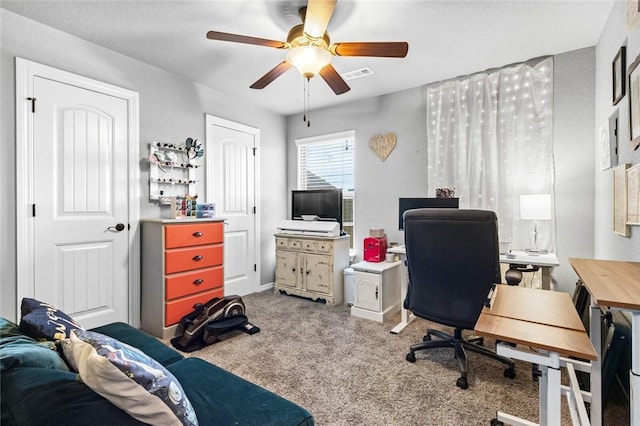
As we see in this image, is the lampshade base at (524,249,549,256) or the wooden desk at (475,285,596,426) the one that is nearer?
the wooden desk at (475,285,596,426)

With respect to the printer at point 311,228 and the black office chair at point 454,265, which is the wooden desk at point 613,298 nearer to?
the black office chair at point 454,265

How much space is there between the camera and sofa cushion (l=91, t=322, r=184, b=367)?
1.51 m

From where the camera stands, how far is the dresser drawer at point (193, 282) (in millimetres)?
2785

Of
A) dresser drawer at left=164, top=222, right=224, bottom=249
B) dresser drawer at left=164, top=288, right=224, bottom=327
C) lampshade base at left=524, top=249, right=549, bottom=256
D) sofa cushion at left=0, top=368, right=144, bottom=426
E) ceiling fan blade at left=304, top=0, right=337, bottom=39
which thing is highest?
ceiling fan blade at left=304, top=0, right=337, bottom=39

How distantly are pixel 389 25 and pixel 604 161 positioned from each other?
1957mm

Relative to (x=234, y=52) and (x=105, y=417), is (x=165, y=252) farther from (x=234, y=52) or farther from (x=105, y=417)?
(x=105, y=417)

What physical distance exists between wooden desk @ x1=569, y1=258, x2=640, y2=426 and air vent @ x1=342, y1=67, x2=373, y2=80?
99.2 inches

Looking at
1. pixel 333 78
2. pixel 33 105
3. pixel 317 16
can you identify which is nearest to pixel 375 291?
pixel 333 78

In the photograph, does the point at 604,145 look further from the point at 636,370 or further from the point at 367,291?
the point at 367,291

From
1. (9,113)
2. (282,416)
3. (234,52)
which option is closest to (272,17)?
(234,52)

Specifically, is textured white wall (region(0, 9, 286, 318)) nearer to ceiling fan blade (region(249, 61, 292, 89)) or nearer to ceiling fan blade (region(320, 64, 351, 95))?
ceiling fan blade (region(249, 61, 292, 89))

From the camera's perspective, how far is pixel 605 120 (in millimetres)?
2369

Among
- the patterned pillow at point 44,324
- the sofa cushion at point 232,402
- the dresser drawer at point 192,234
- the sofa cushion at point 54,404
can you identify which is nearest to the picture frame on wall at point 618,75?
the sofa cushion at point 232,402

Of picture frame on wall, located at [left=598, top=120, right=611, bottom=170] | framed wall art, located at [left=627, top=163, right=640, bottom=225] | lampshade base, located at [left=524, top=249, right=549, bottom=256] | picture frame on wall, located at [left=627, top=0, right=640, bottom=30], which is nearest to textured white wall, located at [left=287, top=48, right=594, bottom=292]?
lampshade base, located at [left=524, top=249, right=549, bottom=256]
